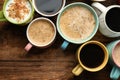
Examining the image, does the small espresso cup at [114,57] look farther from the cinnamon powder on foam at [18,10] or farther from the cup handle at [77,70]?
the cinnamon powder on foam at [18,10]

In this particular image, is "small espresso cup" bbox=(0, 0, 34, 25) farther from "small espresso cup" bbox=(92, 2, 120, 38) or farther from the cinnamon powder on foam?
"small espresso cup" bbox=(92, 2, 120, 38)

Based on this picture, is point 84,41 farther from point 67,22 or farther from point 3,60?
point 3,60

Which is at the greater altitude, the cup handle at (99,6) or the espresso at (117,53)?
the cup handle at (99,6)

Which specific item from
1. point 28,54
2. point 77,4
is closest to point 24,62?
point 28,54

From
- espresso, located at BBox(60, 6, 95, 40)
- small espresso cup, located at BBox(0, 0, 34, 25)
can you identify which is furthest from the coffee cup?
small espresso cup, located at BBox(0, 0, 34, 25)

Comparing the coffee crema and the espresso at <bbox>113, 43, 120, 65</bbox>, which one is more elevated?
the coffee crema

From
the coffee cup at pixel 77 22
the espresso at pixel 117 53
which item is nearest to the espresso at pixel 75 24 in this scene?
the coffee cup at pixel 77 22
